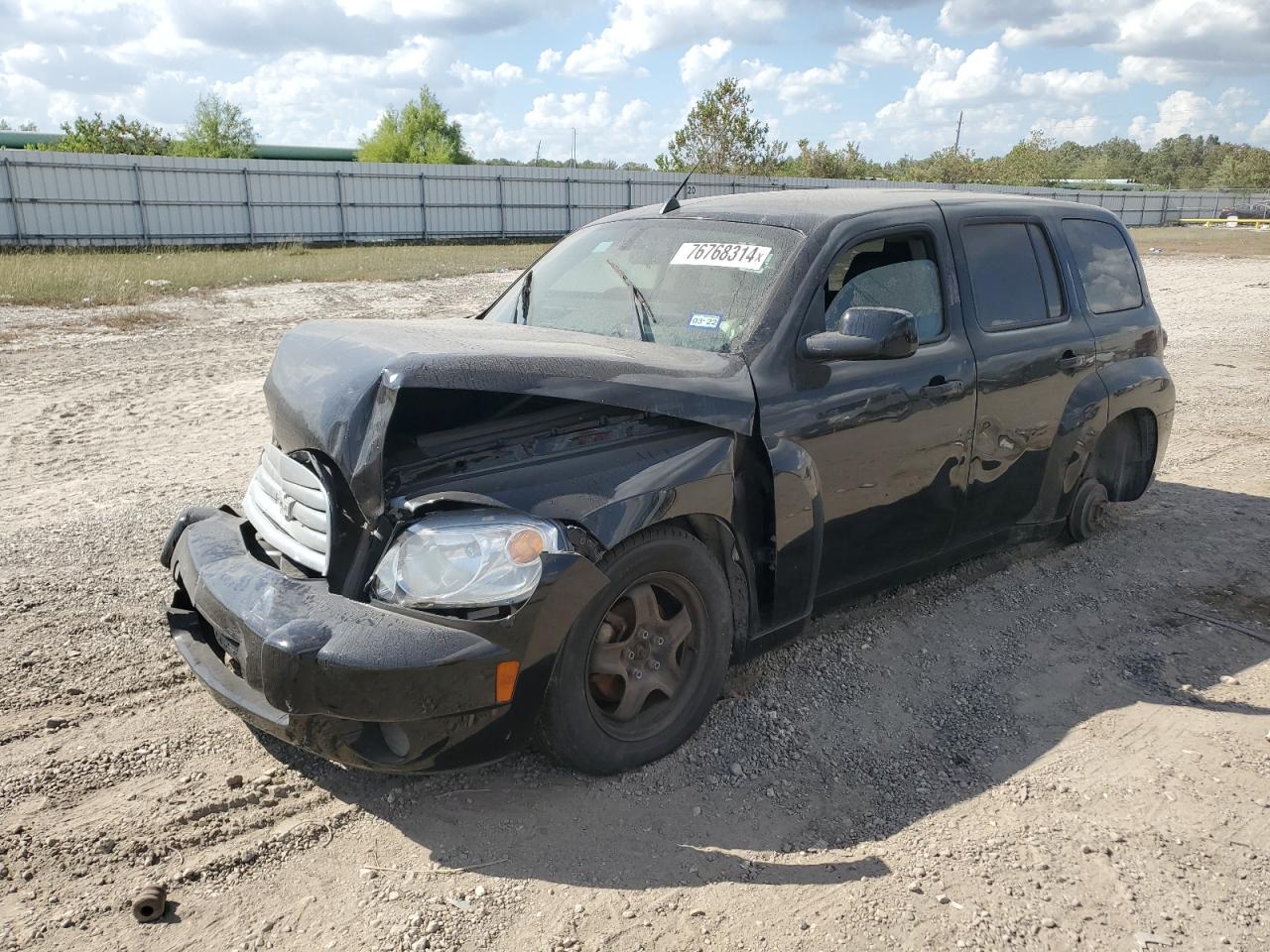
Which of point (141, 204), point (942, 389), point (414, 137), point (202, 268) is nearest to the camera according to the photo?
point (942, 389)

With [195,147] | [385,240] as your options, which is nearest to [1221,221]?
Result: [385,240]

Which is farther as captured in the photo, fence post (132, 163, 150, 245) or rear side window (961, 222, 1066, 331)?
fence post (132, 163, 150, 245)

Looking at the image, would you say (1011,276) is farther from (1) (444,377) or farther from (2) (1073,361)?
(1) (444,377)

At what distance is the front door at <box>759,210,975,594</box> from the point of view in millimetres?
3807

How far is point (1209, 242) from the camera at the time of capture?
3625 cm

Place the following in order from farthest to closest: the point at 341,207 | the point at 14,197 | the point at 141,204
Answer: the point at 341,207
the point at 141,204
the point at 14,197

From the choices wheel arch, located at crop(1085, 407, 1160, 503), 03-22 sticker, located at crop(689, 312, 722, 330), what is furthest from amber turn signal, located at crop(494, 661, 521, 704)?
wheel arch, located at crop(1085, 407, 1160, 503)

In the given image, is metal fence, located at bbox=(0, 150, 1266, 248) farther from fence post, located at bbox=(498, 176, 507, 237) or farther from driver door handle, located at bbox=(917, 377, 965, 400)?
driver door handle, located at bbox=(917, 377, 965, 400)

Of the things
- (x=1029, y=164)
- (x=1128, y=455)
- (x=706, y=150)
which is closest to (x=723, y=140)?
(x=706, y=150)

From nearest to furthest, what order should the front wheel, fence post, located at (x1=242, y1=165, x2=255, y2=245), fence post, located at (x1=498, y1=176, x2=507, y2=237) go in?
the front wheel < fence post, located at (x1=242, y1=165, x2=255, y2=245) < fence post, located at (x1=498, y1=176, x2=507, y2=237)

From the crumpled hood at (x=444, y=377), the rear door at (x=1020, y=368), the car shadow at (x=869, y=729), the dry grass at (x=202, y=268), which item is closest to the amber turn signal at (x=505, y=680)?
the car shadow at (x=869, y=729)

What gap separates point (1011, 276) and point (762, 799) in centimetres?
285

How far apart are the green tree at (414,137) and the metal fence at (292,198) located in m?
27.8

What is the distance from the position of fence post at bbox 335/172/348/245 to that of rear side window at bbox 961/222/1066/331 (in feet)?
97.5
